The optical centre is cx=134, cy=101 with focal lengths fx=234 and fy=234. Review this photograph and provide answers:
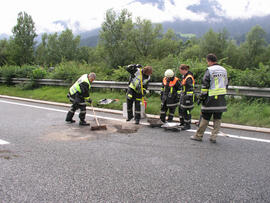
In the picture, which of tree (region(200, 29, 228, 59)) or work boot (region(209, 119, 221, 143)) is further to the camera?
tree (region(200, 29, 228, 59))

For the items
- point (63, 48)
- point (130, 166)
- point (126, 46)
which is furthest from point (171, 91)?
point (63, 48)

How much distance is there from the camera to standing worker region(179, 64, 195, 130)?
6.22 m

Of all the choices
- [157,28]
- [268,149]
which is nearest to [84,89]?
[268,149]

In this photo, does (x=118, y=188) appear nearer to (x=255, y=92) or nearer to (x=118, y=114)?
(x=118, y=114)

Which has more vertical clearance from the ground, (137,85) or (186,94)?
(137,85)

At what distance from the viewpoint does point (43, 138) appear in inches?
216

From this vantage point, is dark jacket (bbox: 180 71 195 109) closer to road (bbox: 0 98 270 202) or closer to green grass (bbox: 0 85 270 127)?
road (bbox: 0 98 270 202)

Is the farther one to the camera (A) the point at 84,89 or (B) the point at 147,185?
(A) the point at 84,89

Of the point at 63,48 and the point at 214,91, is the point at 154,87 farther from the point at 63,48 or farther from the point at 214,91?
the point at 63,48

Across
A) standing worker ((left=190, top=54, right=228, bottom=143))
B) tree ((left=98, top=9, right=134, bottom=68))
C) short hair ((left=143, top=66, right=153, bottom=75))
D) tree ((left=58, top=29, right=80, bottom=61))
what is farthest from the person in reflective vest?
tree ((left=58, top=29, right=80, bottom=61))

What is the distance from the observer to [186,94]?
248 inches

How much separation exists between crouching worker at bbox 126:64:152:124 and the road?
1.08m

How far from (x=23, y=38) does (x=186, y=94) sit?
39617 mm

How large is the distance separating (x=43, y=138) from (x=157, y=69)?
615cm
